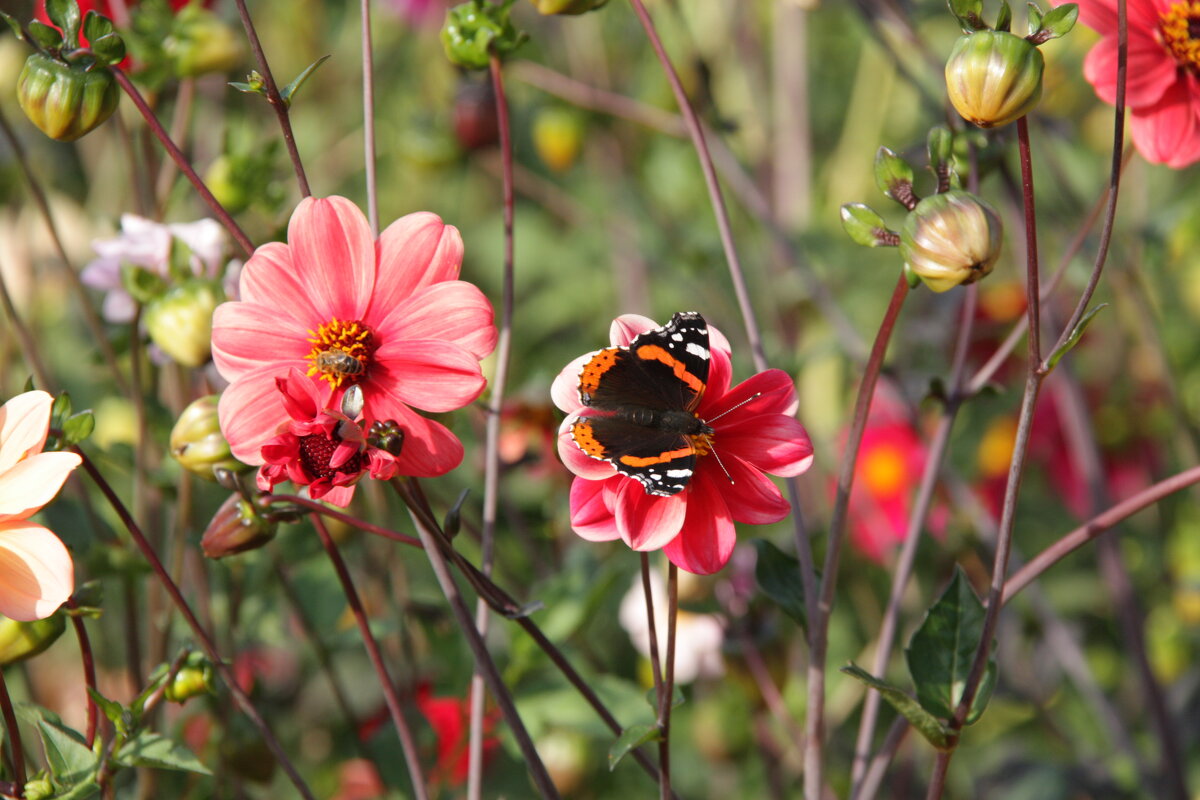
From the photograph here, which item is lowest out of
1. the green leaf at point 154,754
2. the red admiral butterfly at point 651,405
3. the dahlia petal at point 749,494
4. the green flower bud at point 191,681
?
the green leaf at point 154,754

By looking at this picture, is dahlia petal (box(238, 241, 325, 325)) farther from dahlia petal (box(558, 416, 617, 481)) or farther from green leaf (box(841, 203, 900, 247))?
green leaf (box(841, 203, 900, 247))

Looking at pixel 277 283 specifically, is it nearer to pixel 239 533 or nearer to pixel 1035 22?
pixel 239 533

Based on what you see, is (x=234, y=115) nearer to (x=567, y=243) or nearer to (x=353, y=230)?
(x=567, y=243)

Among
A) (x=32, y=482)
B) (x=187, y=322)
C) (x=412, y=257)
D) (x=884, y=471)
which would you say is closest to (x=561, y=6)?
(x=412, y=257)

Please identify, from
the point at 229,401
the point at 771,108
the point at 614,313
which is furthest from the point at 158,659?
the point at 771,108

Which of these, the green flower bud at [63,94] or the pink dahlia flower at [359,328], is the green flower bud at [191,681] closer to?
the pink dahlia flower at [359,328]

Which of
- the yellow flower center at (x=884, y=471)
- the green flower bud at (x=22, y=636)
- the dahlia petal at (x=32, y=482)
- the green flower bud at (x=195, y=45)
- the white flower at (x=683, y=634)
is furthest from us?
the yellow flower center at (x=884, y=471)

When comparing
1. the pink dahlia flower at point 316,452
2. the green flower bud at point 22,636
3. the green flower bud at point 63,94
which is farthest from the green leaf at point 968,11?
the green flower bud at point 22,636

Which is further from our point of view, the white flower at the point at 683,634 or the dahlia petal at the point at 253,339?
the white flower at the point at 683,634
